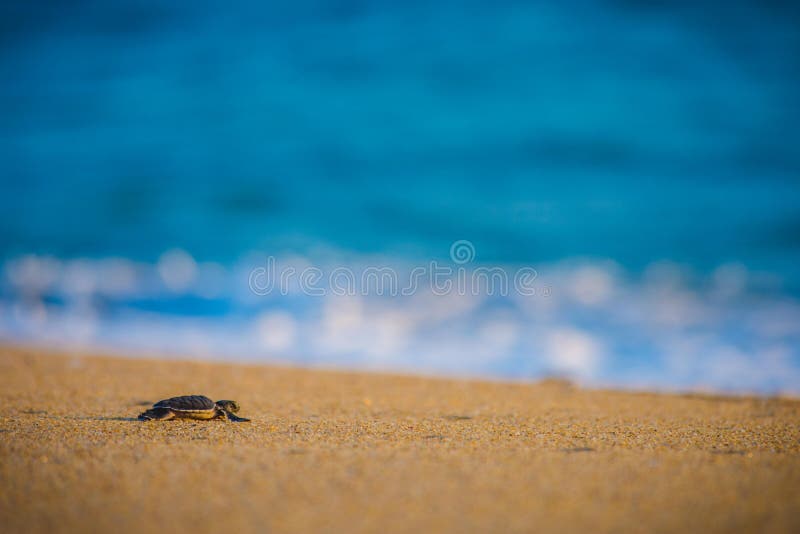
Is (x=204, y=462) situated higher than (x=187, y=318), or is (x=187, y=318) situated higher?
(x=187, y=318)

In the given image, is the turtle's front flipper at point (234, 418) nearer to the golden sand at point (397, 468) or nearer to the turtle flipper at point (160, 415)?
the golden sand at point (397, 468)

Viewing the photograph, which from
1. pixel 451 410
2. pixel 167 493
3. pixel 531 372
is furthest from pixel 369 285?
pixel 167 493

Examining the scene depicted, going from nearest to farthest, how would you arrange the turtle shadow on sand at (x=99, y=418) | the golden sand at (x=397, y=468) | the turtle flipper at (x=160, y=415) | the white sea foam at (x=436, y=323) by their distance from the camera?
the golden sand at (x=397, y=468)
the turtle flipper at (x=160, y=415)
the turtle shadow on sand at (x=99, y=418)
the white sea foam at (x=436, y=323)

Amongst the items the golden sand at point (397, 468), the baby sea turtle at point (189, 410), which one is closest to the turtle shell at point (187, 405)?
the baby sea turtle at point (189, 410)

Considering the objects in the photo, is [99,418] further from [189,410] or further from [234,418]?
[234,418]

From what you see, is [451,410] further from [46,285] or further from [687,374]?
[46,285]

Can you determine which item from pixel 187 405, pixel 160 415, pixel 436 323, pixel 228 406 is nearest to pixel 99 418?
pixel 160 415
